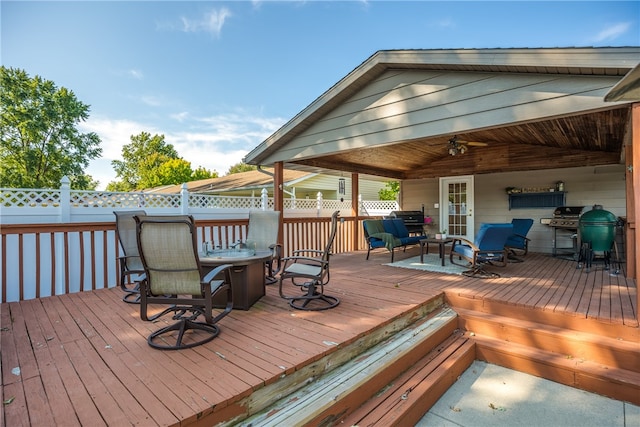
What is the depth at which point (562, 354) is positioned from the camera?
2902 millimetres

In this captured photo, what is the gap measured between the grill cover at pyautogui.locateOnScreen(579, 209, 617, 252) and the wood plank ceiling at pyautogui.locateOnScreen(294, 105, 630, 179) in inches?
51.0

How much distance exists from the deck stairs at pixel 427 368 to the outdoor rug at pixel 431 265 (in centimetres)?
164

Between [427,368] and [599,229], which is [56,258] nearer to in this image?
[427,368]

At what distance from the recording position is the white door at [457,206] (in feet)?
27.6

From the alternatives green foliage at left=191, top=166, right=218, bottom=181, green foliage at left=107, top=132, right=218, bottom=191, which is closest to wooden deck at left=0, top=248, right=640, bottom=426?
green foliage at left=191, top=166, right=218, bottom=181

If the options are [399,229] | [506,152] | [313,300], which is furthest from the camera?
[506,152]

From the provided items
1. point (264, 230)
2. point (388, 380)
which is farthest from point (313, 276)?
point (264, 230)

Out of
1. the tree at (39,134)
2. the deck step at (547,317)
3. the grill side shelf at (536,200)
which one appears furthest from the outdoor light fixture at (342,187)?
the tree at (39,134)

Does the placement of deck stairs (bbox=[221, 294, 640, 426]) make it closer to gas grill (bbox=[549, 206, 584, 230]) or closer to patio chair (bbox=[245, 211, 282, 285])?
patio chair (bbox=[245, 211, 282, 285])

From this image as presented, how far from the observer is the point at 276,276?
16.1 ft

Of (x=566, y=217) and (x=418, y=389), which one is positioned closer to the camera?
(x=418, y=389)

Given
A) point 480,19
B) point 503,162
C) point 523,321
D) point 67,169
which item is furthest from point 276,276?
point 67,169

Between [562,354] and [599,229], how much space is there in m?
3.38

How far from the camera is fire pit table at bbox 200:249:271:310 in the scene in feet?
10.4
